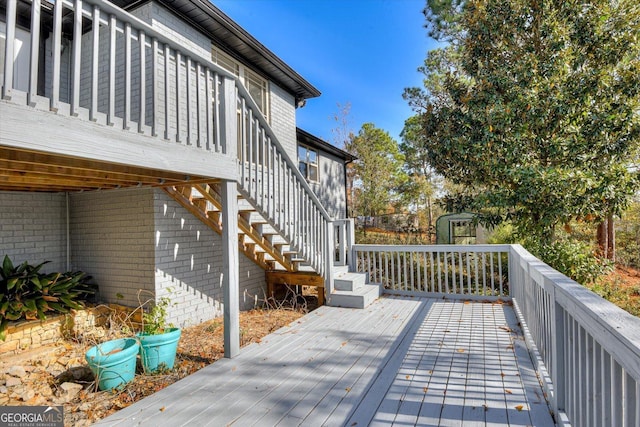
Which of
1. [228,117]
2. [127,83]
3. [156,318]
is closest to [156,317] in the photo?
[156,318]

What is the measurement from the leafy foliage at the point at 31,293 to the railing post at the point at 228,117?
9.95 ft

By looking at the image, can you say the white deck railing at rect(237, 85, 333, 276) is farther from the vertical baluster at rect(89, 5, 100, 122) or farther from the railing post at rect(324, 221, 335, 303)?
the vertical baluster at rect(89, 5, 100, 122)

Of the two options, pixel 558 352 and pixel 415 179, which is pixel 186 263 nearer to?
pixel 558 352

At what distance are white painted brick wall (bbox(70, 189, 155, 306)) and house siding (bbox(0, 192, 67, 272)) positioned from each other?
0.18 m

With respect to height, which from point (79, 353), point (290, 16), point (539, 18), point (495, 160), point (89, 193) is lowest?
point (79, 353)

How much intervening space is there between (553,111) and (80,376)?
872 centimetres

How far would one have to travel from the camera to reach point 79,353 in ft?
13.4

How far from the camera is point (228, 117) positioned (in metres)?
Answer: 3.67

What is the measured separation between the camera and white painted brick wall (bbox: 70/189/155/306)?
459 cm

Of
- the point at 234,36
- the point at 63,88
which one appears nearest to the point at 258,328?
the point at 63,88

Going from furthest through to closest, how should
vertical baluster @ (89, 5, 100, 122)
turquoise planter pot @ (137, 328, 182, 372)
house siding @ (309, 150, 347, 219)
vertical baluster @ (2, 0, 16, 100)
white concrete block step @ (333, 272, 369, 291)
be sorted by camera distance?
house siding @ (309, 150, 347, 219) < white concrete block step @ (333, 272, 369, 291) < turquoise planter pot @ (137, 328, 182, 372) < vertical baluster @ (89, 5, 100, 122) < vertical baluster @ (2, 0, 16, 100)

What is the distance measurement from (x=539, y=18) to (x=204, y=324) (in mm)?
8723

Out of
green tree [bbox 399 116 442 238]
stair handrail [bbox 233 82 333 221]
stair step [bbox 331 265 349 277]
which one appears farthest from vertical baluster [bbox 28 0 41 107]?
green tree [bbox 399 116 442 238]

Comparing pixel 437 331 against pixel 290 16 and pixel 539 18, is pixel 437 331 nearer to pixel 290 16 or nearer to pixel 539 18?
pixel 539 18
